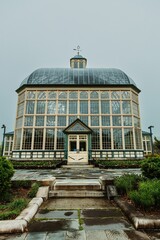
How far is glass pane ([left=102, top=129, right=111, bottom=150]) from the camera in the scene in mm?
21312

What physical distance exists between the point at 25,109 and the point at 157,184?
2060 cm

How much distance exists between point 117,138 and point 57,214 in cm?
1826

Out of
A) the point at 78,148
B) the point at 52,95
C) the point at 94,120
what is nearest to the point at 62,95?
the point at 52,95

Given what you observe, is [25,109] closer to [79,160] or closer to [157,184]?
[79,160]

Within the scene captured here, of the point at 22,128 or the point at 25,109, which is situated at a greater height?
the point at 25,109

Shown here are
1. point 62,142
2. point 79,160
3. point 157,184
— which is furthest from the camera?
point 62,142

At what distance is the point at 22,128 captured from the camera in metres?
21.7

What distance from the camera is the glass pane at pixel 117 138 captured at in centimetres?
2134

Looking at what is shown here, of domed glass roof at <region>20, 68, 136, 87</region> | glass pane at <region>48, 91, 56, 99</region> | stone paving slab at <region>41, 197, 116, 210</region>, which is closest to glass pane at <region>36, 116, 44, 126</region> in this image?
glass pane at <region>48, 91, 56, 99</region>

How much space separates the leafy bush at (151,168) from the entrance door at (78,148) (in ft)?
44.9

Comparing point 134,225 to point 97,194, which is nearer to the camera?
point 134,225

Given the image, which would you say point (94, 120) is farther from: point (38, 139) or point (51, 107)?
point (38, 139)

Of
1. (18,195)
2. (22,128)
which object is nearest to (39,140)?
(22,128)

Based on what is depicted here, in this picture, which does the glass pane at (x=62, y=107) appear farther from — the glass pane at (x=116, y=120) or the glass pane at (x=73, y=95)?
the glass pane at (x=116, y=120)
